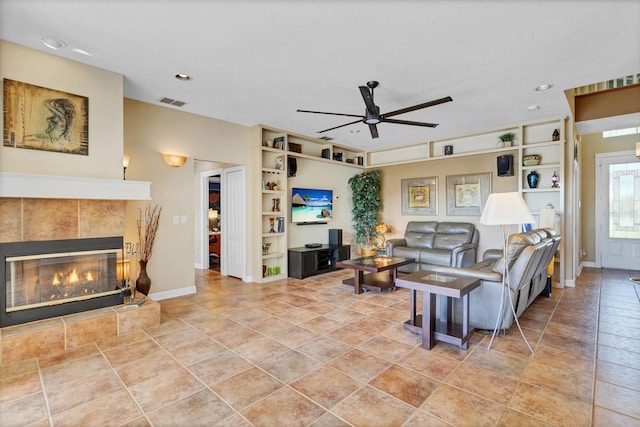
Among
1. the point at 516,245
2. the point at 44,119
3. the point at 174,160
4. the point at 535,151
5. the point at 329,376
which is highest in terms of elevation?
the point at 535,151

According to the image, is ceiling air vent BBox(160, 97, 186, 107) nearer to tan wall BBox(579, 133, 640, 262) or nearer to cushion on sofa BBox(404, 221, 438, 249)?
cushion on sofa BBox(404, 221, 438, 249)

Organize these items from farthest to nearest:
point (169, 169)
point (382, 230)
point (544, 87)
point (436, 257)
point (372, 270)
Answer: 1. point (382, 230)
2. point (436, 257)
3. point (169, 169)
4. point (372, 270)
5. point (544, 87)

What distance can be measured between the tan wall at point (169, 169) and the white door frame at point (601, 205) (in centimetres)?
771

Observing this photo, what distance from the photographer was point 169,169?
4.57m

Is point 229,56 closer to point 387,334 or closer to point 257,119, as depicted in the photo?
point 257,119

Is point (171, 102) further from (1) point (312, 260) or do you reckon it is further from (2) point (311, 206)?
(1) point (312, 260)

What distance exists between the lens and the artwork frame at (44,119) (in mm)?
2812

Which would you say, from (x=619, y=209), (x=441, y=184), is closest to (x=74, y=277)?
(x=441, y=184)

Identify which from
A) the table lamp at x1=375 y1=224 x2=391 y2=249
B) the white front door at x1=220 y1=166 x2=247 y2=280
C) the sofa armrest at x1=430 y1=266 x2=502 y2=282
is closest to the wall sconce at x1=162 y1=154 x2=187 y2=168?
the white front door at x1=220 y1=166 x2=247 y2=280

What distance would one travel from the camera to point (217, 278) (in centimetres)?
578

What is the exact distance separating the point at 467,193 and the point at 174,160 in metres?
5.40

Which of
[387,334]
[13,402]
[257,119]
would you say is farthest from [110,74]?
[387,334]

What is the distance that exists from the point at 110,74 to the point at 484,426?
458 centimetres

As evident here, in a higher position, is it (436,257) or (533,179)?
(533,179)
